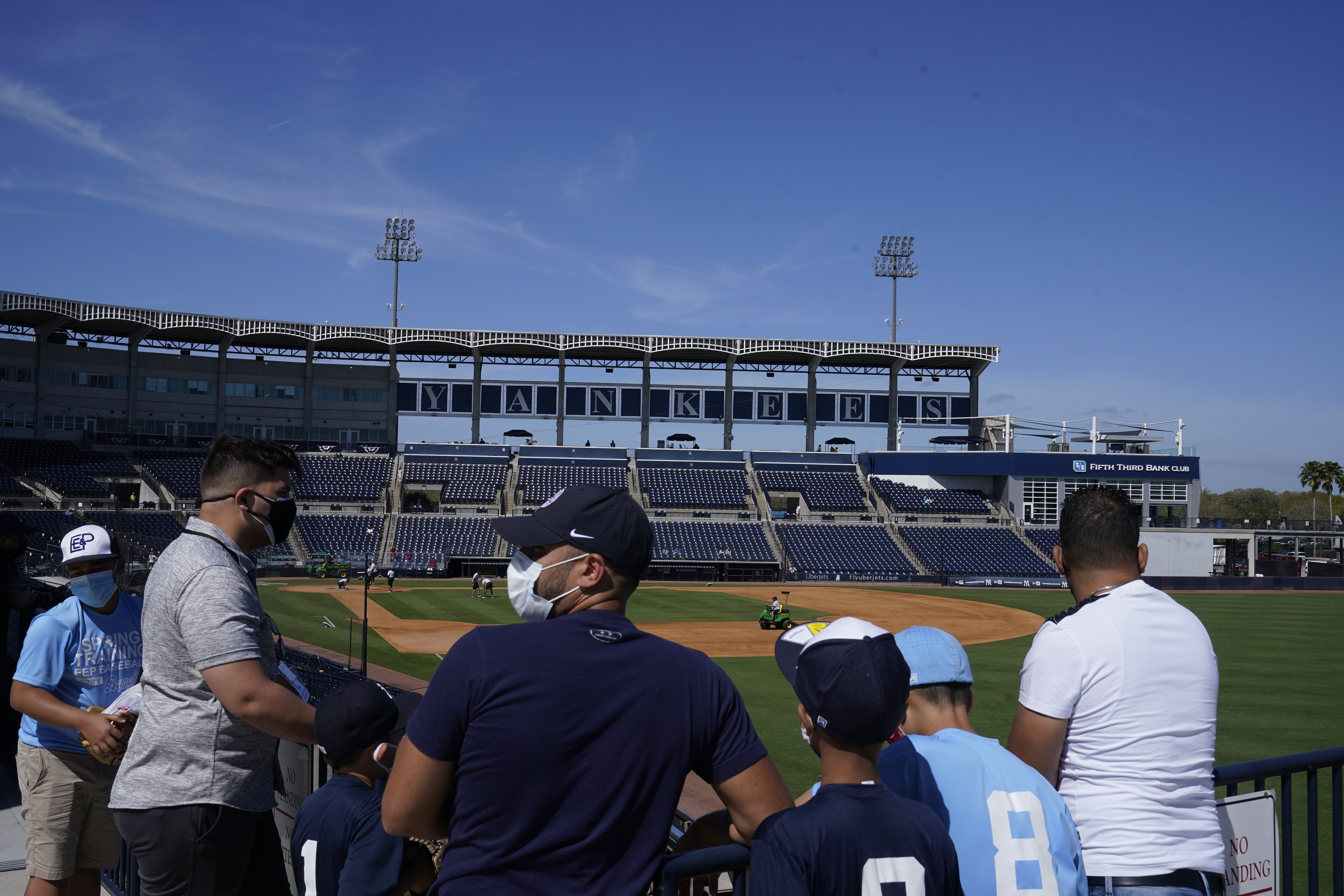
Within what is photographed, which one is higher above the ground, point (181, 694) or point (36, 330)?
point (36, 330)

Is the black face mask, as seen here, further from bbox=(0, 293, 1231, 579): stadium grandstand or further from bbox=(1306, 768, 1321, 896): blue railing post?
bbox=(0, 293, 1231, 579): stadium grandstand

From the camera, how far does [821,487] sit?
64.8 meters

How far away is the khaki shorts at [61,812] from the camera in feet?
15.2

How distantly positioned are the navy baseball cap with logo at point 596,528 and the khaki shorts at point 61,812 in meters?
3.38

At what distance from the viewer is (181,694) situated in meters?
3.59

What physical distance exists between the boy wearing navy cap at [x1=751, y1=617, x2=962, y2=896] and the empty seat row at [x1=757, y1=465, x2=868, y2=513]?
197 feet

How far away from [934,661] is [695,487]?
197 feet

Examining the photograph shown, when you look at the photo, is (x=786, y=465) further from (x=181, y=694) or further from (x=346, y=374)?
(x=181, y=694)

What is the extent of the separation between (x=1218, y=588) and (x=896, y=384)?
23.7m

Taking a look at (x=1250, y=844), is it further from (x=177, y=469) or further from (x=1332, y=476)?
(x=1332, y=476)

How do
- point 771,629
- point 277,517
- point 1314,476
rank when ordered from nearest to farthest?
1. point 277,517
2. point 771,629
3. point 1314,476

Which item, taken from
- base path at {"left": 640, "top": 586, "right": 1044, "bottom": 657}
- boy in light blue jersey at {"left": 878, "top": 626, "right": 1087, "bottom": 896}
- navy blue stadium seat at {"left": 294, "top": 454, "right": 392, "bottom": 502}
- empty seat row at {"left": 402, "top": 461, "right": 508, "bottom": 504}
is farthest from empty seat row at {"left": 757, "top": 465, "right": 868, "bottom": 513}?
boy in light blue jersey at {"left": 878, "top": 626, "right": 1087, "bottom": 896}

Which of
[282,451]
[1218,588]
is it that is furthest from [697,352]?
[282,451]

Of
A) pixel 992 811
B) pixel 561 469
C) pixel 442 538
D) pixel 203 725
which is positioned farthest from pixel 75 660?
pixel 561 469
